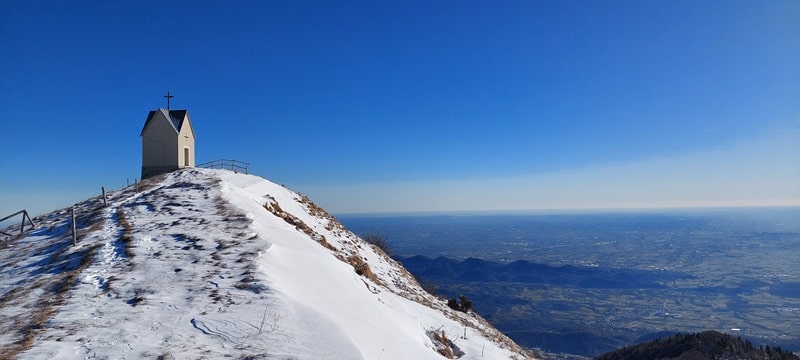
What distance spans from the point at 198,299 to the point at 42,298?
14.0 ft

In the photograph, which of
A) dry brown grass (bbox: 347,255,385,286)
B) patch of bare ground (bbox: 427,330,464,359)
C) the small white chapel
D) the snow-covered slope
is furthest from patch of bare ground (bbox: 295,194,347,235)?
patch of bare ground (bbox: 427,330,464,359)

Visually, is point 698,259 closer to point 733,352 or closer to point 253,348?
point 733,352

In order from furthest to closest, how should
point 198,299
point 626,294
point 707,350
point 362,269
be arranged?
1. point 626,294
2. point 707,350
3. point 362,269
4. point 198,299

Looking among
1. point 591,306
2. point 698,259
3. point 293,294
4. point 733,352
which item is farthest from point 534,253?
point 293,294

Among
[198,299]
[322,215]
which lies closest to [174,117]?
[322,215]

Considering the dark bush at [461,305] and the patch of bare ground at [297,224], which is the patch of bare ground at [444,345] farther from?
the patch of bare ground at [297,224]

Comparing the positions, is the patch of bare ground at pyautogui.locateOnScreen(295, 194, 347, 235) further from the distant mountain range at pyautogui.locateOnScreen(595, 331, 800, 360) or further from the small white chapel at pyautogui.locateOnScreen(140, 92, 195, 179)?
the distant mountain range at pyautogui.locateOnScreen(595, 331, 800, 360)

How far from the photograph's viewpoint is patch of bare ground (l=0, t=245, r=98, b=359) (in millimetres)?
7948

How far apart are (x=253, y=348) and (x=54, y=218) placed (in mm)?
25205

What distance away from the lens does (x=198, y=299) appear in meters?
10.2

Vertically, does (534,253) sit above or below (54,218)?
below

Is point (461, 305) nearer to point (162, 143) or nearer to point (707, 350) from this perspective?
point (707, 350)

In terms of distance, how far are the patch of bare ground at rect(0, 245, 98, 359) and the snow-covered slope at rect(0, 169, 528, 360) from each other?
47 mm

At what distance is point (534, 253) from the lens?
195125 millimetres
